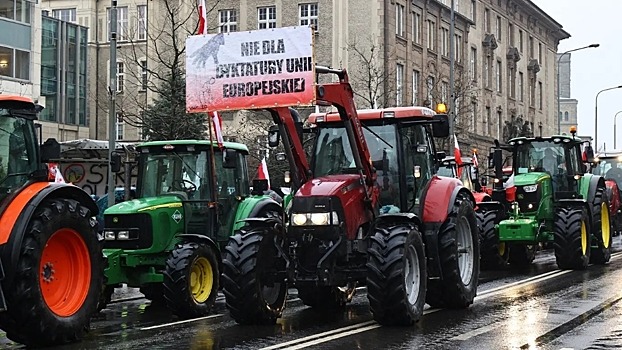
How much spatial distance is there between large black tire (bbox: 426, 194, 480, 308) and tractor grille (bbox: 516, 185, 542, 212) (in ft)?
19.4

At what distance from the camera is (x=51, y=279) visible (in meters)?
10.2

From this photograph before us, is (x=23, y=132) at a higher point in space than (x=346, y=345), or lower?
higher

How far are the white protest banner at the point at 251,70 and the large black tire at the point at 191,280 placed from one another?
7.21ft

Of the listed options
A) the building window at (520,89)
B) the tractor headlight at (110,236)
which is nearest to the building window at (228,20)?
the building window at (520,89)

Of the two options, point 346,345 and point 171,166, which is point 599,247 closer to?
point 171,166

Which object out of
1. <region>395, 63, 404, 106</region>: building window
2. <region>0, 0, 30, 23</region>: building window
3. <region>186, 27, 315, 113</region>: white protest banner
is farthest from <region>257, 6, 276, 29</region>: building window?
<region>186, 27, 315, 113</region>: white protest banner

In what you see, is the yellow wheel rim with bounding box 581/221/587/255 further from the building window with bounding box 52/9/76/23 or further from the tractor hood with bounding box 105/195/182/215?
the building window with bounding box 52/9/76/23

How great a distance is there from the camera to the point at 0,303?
29.8 feet

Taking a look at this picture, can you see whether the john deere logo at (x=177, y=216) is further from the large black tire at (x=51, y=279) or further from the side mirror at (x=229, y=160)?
the large black tire at (x=51, y=279)

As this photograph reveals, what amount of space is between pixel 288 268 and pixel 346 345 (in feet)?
5.44

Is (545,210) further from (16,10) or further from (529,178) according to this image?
(16,10)

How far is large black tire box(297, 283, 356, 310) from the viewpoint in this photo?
1278cm

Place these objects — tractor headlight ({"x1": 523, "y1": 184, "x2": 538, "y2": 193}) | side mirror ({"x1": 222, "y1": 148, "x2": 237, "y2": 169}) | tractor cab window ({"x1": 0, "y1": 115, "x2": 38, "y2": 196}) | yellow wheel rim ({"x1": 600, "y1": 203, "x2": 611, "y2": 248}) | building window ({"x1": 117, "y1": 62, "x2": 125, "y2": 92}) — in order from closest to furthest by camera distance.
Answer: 1. tractor cab window ({"x1": 0, "y1": 115, "x2": 38, "y2": 196})
2. side mirror ({"x1": 222, "y1": 148, "x2": 237, "y2": 169})
3. tractor headlight ({"x1": 523, "y1": 184, "x2": 538, "y2": 193})
4. yellow wheel rim ({"x1": 600, "y1": 203, "x2": 611, "y2": 248})
5. building window ({"x1": 117, "y1": 62, "x2": 125, "y2": 92})

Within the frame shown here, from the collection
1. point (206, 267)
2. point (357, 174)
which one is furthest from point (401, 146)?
point (206, 267)
